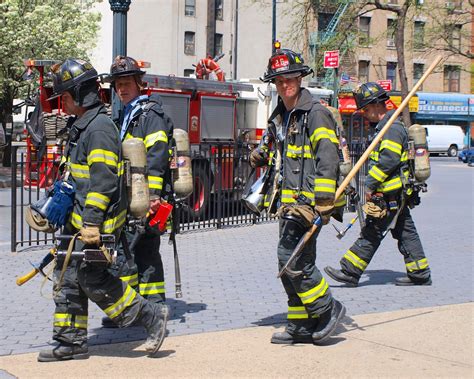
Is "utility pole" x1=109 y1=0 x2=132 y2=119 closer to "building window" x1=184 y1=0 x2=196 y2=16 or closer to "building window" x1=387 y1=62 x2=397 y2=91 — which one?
"building window" x1=184 y1=0 x2=196 y2=16

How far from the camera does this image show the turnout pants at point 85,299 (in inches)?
Answer: 210

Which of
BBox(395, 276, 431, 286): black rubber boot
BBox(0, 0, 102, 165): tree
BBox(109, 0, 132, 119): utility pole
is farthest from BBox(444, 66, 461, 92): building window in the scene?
BBox(395, 276, 431, 286): black rubber boot

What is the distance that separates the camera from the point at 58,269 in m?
5.51

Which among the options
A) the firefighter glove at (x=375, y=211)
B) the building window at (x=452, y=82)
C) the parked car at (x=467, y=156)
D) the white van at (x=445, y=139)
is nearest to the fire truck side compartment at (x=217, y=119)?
the firefighter glove at (x=375, y=211)

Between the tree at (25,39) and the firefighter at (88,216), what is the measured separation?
22.1 m

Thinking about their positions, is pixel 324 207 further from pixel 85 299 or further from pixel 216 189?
pixel 216 189

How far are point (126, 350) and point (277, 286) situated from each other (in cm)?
274

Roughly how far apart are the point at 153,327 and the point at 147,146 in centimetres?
132

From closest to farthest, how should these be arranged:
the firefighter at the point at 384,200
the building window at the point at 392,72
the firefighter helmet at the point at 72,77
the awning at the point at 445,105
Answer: the firefighter helmet at the point at 72,77 < the firefighter at the point at 384,200 < the awning at the point at 445,105 < the building window at the point at 392,72

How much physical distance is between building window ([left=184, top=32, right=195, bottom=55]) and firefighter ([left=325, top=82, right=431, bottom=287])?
Answer: 3995 centimetres

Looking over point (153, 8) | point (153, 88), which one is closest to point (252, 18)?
point (153, 8)

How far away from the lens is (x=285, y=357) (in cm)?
572

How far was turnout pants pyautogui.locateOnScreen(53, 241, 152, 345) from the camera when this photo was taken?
5.34m

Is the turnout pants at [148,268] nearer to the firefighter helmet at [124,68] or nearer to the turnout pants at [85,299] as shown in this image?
the turnout pants at [85,299]
